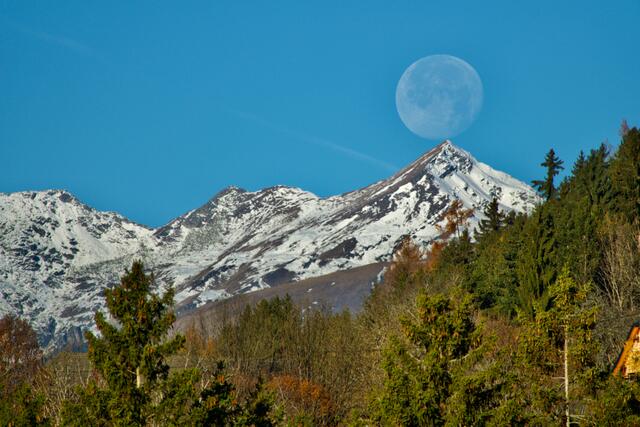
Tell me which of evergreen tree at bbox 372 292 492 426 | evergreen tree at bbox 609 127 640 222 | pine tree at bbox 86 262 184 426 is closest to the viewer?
evergreen tree at bbox 372 292 492 426

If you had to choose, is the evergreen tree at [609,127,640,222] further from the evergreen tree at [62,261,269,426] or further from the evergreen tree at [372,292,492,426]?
the evergreen tree at [62,261,269,426]

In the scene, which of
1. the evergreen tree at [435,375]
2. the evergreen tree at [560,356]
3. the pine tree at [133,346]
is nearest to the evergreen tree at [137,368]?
the pine tree at [133,346]

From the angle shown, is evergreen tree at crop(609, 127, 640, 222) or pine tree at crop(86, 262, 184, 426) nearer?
pine tree at crop(86, 262, 184, 426)

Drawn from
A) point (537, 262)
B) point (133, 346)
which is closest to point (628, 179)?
point (537, 262)

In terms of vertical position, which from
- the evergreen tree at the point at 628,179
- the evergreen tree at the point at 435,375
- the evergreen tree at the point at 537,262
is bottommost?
the evergreen tree at the point at 435,375

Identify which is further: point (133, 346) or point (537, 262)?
point (537, 262)

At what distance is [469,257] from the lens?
94750 millimetres

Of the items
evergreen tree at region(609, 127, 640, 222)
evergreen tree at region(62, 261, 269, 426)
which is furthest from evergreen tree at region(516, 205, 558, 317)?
evergreen tree at region(62, 261, 269, 426)

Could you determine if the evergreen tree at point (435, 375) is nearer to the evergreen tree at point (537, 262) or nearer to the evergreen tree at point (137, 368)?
the evergreen tree at point (137, 368)

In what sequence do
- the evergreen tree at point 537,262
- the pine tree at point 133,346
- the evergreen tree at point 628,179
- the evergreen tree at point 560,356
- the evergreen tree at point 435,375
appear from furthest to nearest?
the evergreen tree at point 628,179, the evergreen tree at point 537,262, the pine tree at point 133,346, the evergreen tree at point 560,356, the evergreen tree at point 435,375

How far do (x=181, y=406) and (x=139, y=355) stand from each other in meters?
1.71

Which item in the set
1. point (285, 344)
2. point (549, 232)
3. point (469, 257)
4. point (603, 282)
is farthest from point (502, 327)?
point (469, 257)

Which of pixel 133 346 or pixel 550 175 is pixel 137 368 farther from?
pixel 550 175

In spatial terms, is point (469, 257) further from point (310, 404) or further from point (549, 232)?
point (310, 404)
